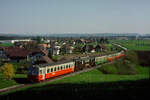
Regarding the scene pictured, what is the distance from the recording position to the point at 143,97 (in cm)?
1031

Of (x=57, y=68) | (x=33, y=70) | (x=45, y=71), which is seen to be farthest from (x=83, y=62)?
(x=33, y=70)

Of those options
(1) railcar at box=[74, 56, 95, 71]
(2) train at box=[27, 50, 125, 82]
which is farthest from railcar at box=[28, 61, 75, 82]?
(1) railcar at box=[74, 56, 95, 71]

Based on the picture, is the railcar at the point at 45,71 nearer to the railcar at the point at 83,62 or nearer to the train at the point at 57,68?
the train at the point at 57,68

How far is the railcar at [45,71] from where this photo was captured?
20344 millimetres

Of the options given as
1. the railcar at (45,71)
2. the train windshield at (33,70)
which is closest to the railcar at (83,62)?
the railcar at (45,71)

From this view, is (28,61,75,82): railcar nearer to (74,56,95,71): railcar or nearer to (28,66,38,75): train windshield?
(28,66,38,75): train windshield

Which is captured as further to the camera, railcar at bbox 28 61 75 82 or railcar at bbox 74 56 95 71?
railcar at bbox 74 56 95 71

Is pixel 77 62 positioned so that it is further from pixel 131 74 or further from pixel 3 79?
pixel 131 74

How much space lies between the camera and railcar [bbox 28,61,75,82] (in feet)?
66.7

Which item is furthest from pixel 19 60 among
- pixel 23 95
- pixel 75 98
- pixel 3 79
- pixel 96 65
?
pixel 75 98

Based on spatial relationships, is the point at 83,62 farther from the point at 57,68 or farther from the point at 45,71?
the point at 45,71

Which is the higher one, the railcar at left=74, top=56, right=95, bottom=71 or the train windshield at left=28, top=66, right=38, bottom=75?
the train windshield at left=28, top=66, right=38, bottom=75

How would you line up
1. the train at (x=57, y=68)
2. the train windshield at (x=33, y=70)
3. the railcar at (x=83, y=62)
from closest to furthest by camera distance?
the train windshield at (x=33, y=70) → the train at (x=57, y=68) → the railcar at (x=83, y=62)

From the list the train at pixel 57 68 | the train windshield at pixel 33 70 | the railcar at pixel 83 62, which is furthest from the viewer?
the railcar at pixel 83 62
